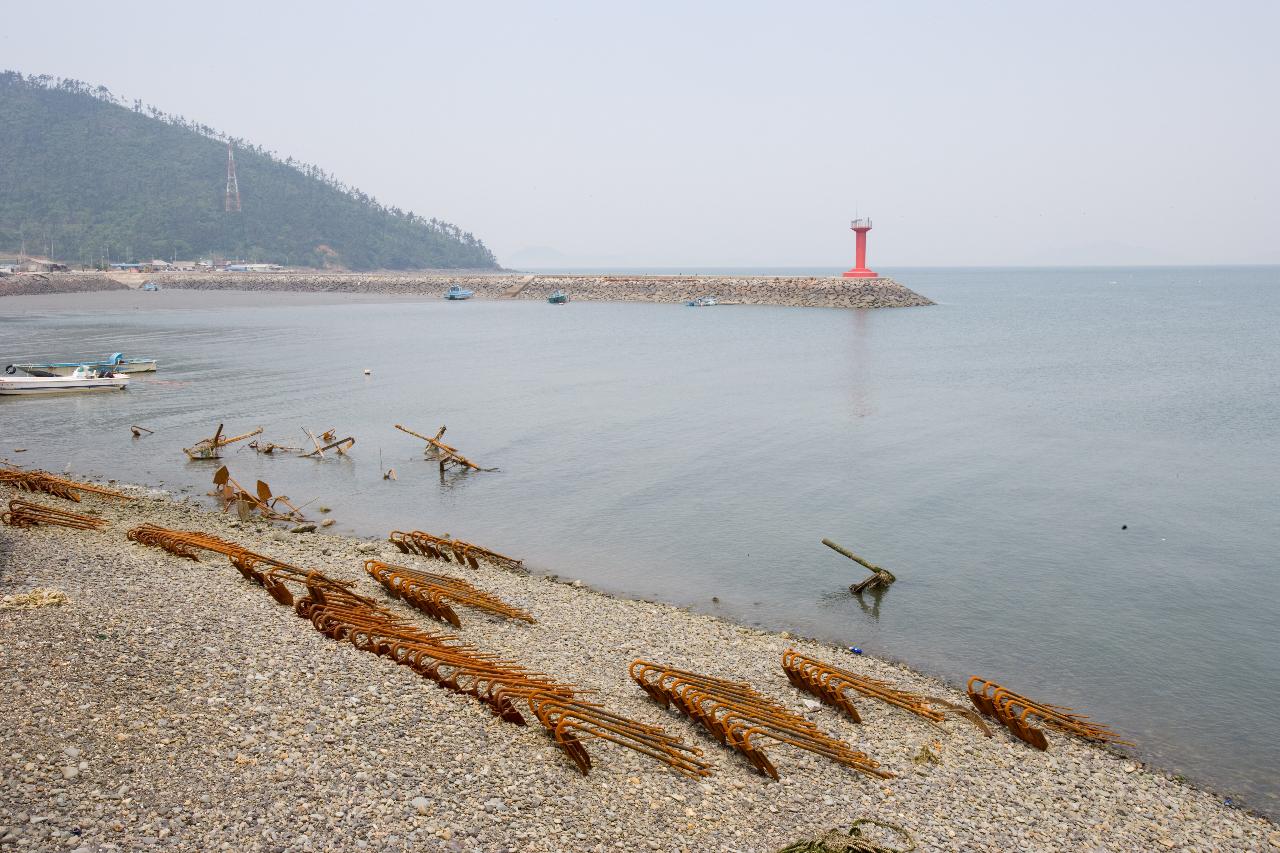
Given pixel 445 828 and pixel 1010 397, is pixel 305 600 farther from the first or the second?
pixel 1010 397

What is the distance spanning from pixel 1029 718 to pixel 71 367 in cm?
4625

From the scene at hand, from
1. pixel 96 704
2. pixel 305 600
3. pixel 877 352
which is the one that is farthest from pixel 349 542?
pixel 877 352

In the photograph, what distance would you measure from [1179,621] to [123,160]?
22171 cm

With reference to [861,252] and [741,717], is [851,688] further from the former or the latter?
[861,252]

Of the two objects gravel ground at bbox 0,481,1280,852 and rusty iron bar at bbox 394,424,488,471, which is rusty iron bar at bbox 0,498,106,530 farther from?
rusty iron bar at bbox 394,424,488,471

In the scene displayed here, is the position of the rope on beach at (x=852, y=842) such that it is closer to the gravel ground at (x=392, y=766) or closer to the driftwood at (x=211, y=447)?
the gravel ground at (x=392, y=766)

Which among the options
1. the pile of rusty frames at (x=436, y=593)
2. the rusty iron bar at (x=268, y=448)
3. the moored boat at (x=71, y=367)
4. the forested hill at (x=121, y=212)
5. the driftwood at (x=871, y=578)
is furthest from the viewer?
the forested hill at (x=121, y=212)

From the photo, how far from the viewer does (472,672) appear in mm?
11078

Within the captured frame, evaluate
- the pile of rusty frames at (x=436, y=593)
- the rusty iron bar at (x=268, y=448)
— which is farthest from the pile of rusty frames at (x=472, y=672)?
the rusty iron bar at (x=268, y=448)

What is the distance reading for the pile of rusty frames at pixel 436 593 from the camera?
47.0ft

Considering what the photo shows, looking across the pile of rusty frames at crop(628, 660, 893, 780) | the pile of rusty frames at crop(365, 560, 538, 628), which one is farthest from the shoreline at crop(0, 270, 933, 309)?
the pile of rusty frames at crop(628, 660, 893, 780)

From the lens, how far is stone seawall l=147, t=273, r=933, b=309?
347 ft

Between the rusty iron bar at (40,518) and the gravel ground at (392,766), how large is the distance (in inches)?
173

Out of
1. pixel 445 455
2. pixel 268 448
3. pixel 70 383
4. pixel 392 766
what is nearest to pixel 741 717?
pixel 392 766
